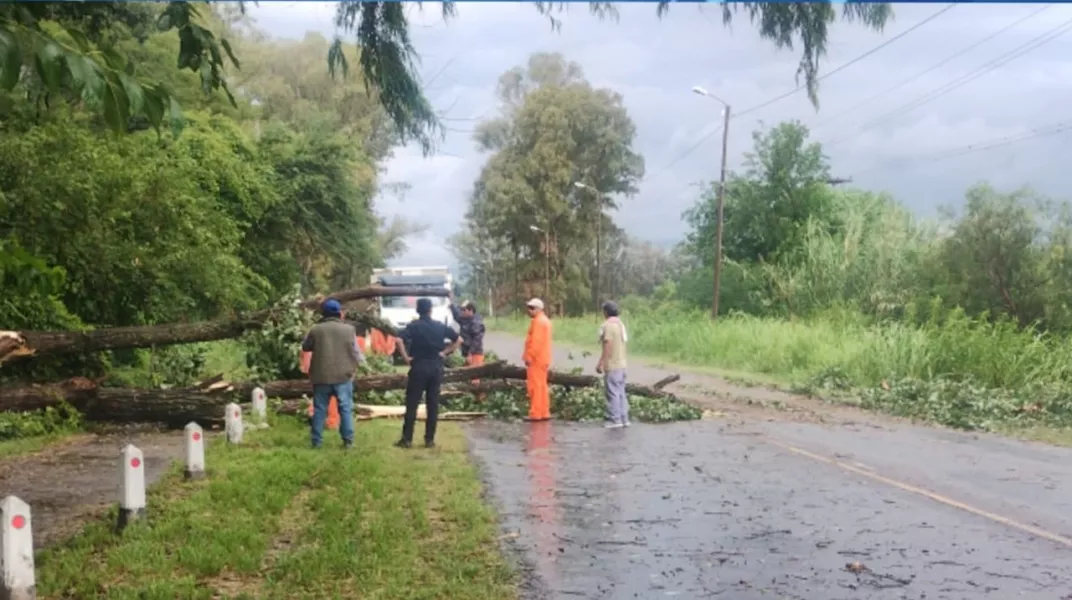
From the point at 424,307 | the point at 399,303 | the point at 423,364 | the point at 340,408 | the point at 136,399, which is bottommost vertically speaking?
the point at 136,399

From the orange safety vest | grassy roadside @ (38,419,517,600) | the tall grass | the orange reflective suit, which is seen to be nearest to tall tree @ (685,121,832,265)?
the tall grass

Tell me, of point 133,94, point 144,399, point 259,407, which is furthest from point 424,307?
point 133,94

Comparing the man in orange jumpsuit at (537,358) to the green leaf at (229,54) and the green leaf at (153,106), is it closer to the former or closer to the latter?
the green leaf at (229,54)

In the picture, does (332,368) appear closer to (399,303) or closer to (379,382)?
(379,382)

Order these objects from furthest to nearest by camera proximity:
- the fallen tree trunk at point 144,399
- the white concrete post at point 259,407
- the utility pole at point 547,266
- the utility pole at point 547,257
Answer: the utility pole at point 547,266
the utility pole at point 547,257
the white concrete post at point 259,407
the fallen tree trunk at point 144,399

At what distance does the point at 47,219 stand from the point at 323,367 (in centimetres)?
579

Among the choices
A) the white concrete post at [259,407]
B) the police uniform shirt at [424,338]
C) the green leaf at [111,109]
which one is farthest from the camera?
the white concrete post at [259,407]

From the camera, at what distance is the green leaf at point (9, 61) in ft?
11.4

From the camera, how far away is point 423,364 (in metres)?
12.8

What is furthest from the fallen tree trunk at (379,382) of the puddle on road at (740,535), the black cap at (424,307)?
the puddle on road at (740,535)

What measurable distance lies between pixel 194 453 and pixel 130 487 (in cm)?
219

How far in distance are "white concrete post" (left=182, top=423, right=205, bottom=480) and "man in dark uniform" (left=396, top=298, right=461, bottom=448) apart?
3091mm

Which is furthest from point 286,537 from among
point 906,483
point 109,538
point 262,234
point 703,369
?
point 703,369

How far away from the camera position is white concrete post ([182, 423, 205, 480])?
9.91 meters
